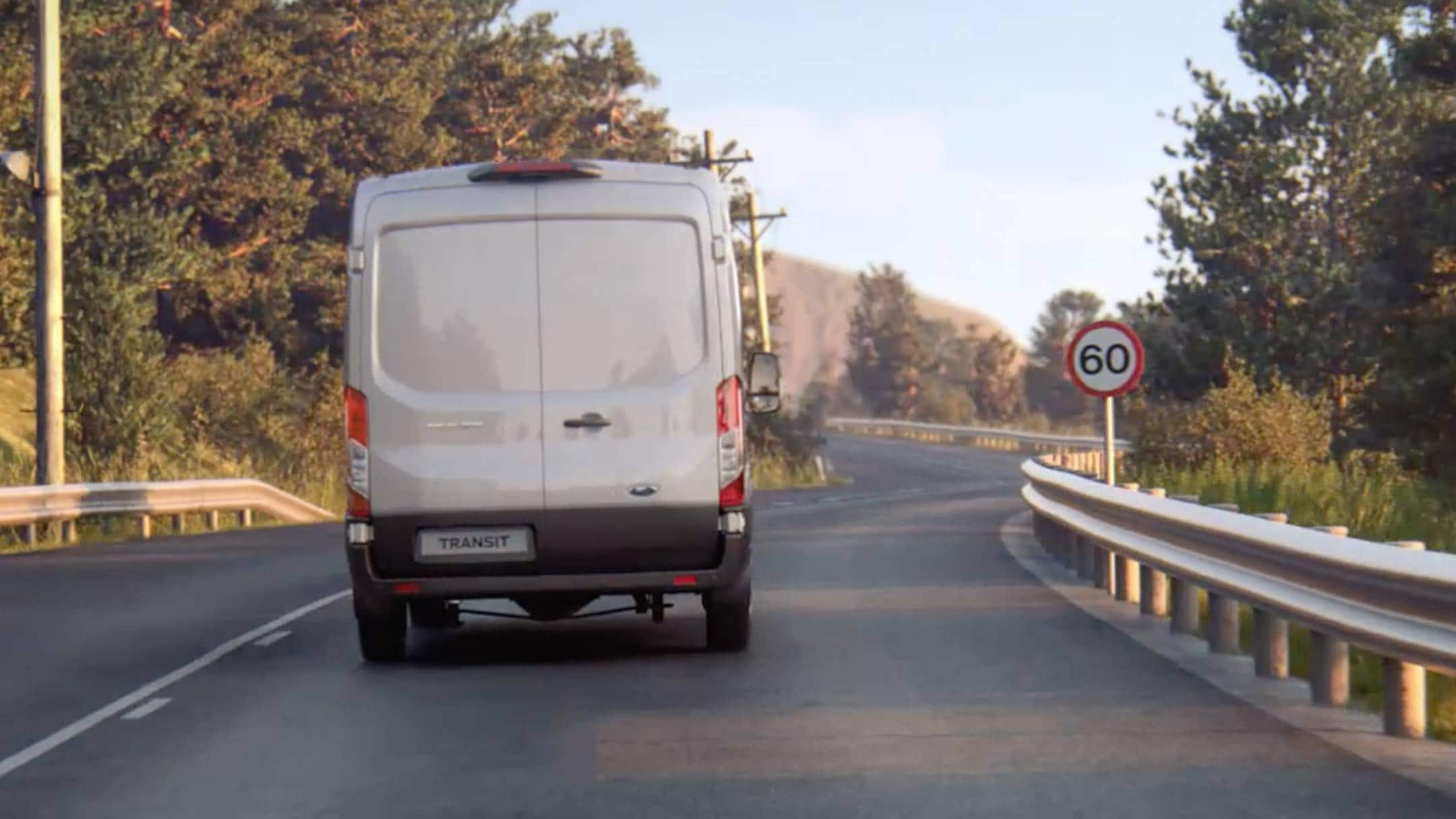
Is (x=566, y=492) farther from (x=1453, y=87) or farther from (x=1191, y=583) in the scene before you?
(x=1453, y=87)

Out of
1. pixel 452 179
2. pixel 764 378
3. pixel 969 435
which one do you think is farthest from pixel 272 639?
pixel 969 435

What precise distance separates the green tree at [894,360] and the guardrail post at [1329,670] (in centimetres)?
10263

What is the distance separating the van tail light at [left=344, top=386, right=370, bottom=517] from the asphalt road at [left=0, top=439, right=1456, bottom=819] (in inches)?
36.6

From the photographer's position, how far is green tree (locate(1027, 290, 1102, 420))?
113 meters

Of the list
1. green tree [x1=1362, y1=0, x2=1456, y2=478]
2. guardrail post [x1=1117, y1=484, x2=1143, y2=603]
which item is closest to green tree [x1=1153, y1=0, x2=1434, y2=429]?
green tree [x1=1362, y1=0, x2=1456, y2=478]

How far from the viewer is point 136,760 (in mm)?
9602

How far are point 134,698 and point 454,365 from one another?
232cm

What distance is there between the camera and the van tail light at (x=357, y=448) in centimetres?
1217

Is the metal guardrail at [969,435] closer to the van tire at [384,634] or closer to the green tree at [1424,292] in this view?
the green tree at [1424,292]

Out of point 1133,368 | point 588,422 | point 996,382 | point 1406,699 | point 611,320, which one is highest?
point 996,382

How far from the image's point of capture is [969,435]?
81.6 m

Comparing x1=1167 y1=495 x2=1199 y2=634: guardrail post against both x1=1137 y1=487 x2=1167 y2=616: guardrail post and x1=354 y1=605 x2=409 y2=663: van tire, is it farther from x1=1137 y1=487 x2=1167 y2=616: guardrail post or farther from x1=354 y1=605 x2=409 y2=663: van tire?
x1=354 y1=605 x2=409 y2=663: van tire

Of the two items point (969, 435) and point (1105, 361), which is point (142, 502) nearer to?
point (1105, 361)

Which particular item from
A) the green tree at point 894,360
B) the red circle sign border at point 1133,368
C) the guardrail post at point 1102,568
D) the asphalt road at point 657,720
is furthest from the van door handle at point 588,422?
the green tree at point 894,360
